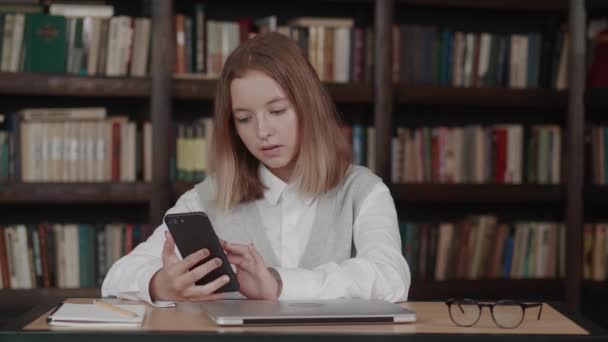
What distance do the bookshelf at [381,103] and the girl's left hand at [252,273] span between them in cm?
145

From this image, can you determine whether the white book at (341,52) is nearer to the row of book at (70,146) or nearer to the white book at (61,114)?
the row of book at (70,146)

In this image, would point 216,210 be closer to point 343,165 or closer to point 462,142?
point 343,165

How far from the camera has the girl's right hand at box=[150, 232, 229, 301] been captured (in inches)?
52.4

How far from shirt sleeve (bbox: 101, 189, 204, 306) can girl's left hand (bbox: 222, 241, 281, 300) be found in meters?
0.13

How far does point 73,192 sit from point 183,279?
1493mm

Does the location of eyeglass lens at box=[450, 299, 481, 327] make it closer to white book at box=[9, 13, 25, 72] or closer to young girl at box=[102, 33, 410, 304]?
young girl at box=[102, 33, 410, 304]

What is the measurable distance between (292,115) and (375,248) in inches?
13.1

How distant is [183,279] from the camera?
1.37 metres

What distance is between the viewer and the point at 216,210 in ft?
6.06

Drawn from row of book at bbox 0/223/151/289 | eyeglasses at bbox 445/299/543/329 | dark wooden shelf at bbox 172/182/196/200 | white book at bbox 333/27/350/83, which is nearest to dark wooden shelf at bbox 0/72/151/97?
dark wooden shelf at bbox 172/182/196/200

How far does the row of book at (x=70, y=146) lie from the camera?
107 inches

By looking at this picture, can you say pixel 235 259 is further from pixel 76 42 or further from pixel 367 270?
pixel 76 42

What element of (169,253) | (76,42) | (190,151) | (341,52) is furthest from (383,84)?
(169,253)

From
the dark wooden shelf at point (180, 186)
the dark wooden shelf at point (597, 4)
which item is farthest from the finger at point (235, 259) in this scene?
the dark wooden shelf at point (597, 4)
